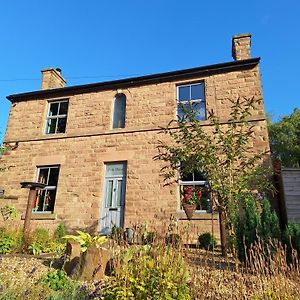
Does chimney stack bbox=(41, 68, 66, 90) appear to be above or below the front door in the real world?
above

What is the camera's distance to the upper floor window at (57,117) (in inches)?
455

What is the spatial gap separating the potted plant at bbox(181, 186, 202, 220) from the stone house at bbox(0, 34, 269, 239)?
0.74 feet

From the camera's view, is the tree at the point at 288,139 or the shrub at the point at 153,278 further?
the tree at the point at 288,139

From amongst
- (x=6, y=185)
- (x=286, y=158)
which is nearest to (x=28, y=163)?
(x=6, y=185)

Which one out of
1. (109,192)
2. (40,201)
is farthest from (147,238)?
(40,201)

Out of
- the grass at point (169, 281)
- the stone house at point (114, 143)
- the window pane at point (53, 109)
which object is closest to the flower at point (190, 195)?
the stone house at point (114, 143)

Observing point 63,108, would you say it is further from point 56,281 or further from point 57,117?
point 56,281

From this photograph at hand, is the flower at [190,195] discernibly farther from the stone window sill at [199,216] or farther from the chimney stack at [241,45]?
the chimney stack at [241,45]

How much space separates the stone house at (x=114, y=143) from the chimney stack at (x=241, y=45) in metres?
0.04

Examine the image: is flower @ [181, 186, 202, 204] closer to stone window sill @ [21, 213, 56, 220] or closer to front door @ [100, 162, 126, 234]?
front door @ [100, 162, 126, 234]

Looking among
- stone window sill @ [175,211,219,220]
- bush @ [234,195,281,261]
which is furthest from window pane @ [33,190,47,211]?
bush @ [234,195,281,261]

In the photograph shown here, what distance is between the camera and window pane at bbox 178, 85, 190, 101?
10336 mm

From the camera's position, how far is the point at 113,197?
9.70 meters

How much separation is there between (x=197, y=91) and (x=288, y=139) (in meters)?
13.8
